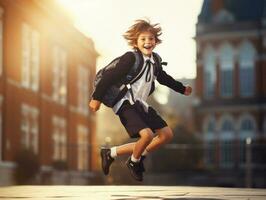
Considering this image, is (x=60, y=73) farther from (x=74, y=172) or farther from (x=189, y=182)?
(x=189, y=182)

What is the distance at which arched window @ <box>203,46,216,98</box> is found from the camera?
51969 mm

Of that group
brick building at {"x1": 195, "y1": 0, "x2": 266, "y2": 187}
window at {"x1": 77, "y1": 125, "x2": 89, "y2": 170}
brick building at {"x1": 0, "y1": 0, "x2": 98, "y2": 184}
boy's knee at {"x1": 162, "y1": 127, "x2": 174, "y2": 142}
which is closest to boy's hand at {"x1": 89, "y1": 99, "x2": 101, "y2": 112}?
boy's knee at {"x1": 162, "y1": 127, "x2": 174, "y2": 142}

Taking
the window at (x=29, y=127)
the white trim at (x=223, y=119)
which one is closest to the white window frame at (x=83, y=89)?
the window at (x=29, y=127)

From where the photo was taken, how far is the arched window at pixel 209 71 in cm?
5197

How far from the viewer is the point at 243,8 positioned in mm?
52719

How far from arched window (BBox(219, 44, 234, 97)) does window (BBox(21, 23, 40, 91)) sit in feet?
74.4

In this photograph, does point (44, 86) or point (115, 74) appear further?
point (44, 86)

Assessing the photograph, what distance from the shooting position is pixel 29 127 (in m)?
29.7

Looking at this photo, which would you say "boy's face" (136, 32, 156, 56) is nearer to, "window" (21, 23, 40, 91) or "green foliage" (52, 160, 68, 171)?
"window" (21, 23, 40, 91)

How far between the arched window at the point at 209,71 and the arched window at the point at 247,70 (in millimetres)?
1801

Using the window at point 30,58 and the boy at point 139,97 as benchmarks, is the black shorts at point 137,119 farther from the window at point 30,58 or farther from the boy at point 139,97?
the window at point 30,58

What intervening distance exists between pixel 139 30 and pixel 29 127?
22577mm

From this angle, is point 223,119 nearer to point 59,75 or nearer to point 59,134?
point 59,75

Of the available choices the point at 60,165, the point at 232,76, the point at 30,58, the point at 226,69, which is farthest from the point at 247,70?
the point at 60,165
